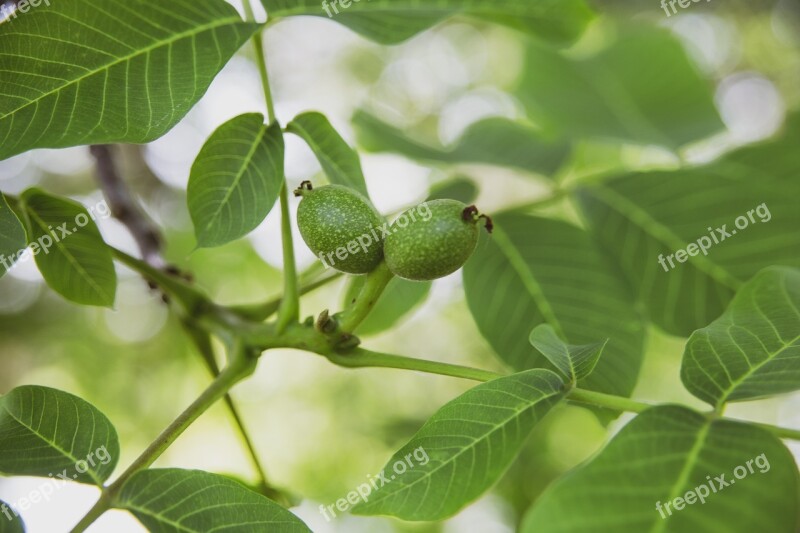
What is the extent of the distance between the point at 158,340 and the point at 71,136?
3267 millimetres

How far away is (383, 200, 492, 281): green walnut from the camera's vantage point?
82 cm

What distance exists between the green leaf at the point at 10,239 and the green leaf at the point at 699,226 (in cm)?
94

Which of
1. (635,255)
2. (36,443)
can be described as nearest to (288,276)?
(36,443)

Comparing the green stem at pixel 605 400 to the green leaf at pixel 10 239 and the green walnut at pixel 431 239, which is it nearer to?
the green walnut at pixel 431 239

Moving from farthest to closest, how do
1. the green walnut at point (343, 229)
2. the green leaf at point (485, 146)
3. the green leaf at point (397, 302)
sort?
the green leaf at point (485, 146) → the green leaf at point (397, 302) → the green walnut at point (343, 229)

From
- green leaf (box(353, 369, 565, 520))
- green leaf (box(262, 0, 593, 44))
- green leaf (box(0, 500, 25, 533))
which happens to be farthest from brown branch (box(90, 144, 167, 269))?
green leaf (box(353, 369, 565, 520))

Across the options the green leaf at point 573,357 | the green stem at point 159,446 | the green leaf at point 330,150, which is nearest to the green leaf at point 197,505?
the green stem at point 159,446

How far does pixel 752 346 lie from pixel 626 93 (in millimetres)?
1217

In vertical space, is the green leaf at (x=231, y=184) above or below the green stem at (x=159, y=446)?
above

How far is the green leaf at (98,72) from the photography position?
0.80 meters

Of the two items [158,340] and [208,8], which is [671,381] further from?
[208,8]

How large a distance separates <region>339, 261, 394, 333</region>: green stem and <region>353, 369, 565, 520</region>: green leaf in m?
0.20

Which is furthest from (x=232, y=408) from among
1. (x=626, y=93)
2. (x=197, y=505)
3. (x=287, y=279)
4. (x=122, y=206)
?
(x=626, y=93)

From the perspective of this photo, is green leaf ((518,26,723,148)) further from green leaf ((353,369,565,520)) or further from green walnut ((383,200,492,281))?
green leaf ((353,369,565,520))
